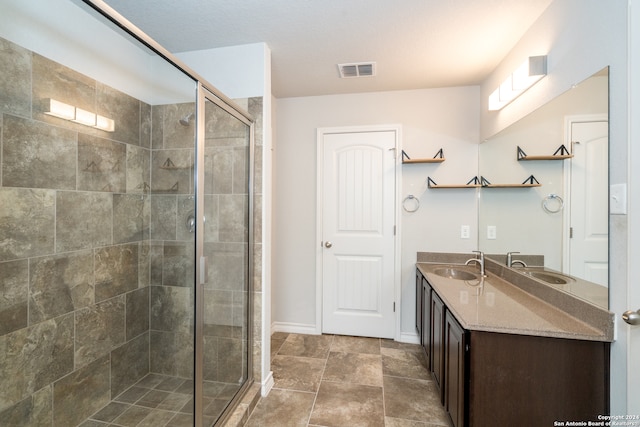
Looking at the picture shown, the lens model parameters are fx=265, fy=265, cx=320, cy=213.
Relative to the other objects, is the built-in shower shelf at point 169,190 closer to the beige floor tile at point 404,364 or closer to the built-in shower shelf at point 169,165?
the built-in shower shelf at point 169,165

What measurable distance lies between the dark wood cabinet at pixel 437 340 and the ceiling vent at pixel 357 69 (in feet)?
6.32

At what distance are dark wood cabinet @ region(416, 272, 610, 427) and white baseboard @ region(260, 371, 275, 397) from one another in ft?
4.23

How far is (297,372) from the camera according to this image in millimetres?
2225

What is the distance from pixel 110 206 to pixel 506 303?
104 inches

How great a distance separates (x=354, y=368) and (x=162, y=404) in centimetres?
144

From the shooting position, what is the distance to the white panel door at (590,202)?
119 centimetres

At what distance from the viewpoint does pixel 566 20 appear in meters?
1.44

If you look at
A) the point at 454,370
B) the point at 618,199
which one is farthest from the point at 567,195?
the point at 454,370

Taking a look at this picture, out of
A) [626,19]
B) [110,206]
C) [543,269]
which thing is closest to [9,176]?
[110,206]

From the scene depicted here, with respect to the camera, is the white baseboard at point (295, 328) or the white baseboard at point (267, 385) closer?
the white baseboard at point (267, 385)

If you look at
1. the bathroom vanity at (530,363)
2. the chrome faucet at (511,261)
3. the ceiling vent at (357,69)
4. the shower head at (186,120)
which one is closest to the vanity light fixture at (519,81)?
the ceiling vent at (357,69)

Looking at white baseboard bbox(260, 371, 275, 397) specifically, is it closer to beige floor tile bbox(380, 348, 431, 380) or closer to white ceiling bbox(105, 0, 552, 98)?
beige floor tile bbox(380, 348, 431, 380)

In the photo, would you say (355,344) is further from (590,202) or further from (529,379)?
(590,202)

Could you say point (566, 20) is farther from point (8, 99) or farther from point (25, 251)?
point (25, 251)
